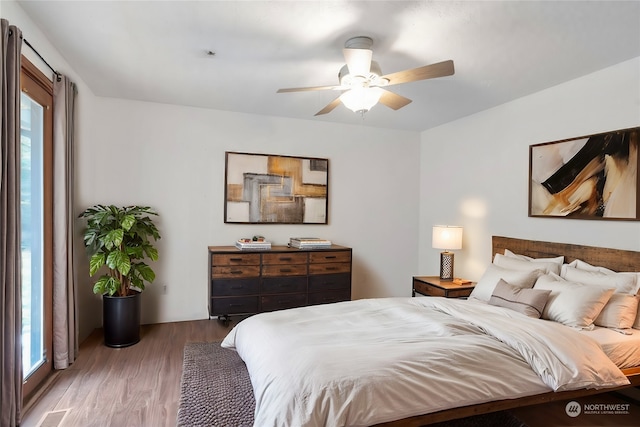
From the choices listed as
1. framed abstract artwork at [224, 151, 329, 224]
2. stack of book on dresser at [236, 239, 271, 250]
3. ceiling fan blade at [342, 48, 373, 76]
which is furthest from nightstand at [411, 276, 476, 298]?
ceiling fan blade at [342, 48, 373, 76]

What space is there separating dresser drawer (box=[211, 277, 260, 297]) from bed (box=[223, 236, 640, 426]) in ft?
3.91

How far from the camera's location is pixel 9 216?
6.36ft

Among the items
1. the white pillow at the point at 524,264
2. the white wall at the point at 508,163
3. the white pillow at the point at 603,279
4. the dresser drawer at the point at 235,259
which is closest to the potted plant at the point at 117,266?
the dresser drawer at the point at 235,259

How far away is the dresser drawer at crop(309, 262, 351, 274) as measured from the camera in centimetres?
418

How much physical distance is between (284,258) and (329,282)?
624mm

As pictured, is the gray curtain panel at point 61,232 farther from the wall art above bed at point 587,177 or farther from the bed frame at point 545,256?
the wall art above bed at point 587,177

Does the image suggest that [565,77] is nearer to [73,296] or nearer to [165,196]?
[165,196]

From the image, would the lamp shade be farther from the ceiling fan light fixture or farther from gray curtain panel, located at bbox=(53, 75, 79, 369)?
gray curtain panel, located at bbox=(53, 75, 79, 369)

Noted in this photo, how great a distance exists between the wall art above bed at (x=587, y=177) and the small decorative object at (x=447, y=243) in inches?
34.2

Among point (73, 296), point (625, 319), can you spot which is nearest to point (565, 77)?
point (625, 319)

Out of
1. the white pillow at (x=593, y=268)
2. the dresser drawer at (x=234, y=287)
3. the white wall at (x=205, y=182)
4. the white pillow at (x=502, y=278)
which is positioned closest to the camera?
the white pillow at (x=593, y=268)

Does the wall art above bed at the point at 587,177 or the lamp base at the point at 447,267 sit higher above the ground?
the wall art above bed at the point at 587,177

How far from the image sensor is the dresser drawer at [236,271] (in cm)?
381

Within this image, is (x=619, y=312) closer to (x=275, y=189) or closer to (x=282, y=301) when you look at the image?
(x=282, y=301)
